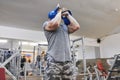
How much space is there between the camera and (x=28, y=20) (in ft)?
26.1

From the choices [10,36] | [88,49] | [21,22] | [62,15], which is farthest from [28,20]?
[62,15]

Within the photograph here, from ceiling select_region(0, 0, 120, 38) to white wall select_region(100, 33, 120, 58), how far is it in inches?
37.1

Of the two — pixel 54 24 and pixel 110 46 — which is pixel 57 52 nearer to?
pixel 54 24

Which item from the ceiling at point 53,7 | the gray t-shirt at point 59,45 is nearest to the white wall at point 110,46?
the ceiling at point 53,7

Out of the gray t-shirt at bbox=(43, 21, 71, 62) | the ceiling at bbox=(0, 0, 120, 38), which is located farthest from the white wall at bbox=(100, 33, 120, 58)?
the gray t-shirt at bbox=(43, 21, 71, 62)

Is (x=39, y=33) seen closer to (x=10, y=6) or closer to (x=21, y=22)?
(x=21, y=22)

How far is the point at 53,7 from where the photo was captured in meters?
7.14

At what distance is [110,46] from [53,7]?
15.2 ft

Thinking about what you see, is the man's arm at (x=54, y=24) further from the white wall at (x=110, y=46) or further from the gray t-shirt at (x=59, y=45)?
the white wall at (x=110, y=46)

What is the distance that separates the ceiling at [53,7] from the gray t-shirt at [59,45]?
200 inches

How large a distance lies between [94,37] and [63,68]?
9016mm

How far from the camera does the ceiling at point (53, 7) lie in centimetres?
694

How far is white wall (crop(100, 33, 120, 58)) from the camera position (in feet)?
32.0

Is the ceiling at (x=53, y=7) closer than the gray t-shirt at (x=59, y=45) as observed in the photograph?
No
